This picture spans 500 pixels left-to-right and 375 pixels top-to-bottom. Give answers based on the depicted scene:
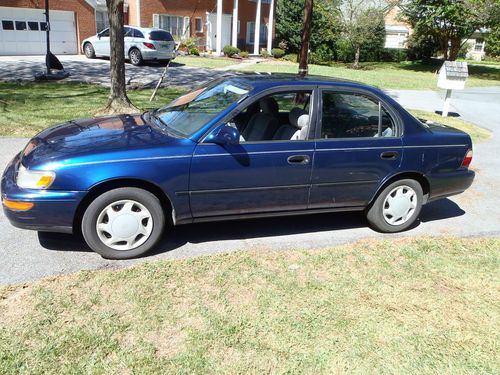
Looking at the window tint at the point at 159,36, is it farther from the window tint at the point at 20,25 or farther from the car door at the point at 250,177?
the car door at the point at 250,177

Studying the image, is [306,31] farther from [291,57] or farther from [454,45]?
[454,45]

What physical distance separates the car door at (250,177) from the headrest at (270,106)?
39cm

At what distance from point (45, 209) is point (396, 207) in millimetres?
3453

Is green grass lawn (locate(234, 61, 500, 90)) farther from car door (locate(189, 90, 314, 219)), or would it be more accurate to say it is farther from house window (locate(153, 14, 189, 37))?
car door (locate(189, 90, 314, 219))

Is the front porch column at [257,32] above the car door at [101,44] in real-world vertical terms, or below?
above

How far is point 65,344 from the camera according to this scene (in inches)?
118

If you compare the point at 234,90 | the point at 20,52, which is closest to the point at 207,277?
the point at 234,90

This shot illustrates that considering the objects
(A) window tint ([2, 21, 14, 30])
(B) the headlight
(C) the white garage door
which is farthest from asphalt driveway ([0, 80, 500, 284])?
(A) window tint ([2, 21, 14, 30])

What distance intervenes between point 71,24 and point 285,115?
953 inches

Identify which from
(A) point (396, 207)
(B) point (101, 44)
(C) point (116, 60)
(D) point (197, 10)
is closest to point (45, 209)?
(A) point (396, 207)

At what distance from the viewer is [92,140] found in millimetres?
4152

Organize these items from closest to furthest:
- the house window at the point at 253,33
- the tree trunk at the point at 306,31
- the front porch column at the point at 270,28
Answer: the tree trunk at the point at 306,31 → the front porch column at the point at 270,28 → the house window at the point at 253,33

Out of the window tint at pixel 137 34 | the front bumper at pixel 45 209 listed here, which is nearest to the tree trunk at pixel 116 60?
the front bumper at pixel 45 209

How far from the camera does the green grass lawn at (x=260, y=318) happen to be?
297 cm
